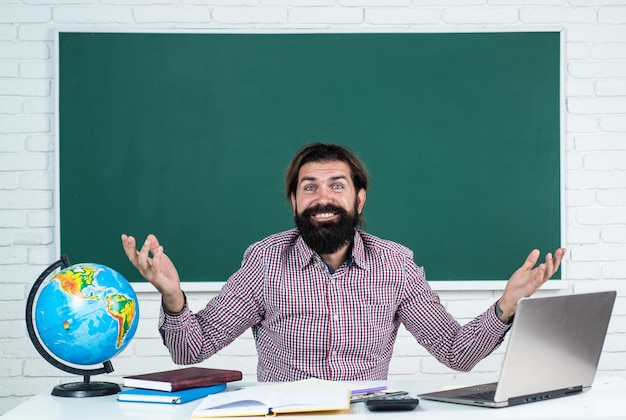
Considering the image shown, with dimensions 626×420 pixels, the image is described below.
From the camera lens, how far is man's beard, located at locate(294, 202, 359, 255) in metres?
2.38

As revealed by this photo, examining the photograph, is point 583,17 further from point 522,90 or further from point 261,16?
point 261,16

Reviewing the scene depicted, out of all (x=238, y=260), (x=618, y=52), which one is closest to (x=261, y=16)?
(x=238, y=260)

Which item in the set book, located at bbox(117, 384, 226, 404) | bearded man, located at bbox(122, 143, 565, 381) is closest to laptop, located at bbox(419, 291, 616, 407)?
bearded man, located at bbox(122, 143, 565, 381)

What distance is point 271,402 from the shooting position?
162 cm

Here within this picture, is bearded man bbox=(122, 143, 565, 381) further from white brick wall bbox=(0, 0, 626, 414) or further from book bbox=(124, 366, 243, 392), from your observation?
white brick wall bbox=(0, 0, 626, 414)

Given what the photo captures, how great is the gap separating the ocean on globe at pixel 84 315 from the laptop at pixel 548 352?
76 cm

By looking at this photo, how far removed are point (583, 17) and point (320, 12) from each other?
1129mm

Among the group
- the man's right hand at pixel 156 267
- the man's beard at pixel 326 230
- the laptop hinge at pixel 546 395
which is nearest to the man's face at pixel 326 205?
the man's beard at pixel 326 230

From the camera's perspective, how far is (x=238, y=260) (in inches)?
127

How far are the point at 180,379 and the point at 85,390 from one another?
25 cm

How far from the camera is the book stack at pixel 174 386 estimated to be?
5.78ft

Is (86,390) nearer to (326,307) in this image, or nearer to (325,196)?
(326,307)

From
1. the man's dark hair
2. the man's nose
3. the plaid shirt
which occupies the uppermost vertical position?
A: the man's dark hair

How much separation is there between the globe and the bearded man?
1.11ft
